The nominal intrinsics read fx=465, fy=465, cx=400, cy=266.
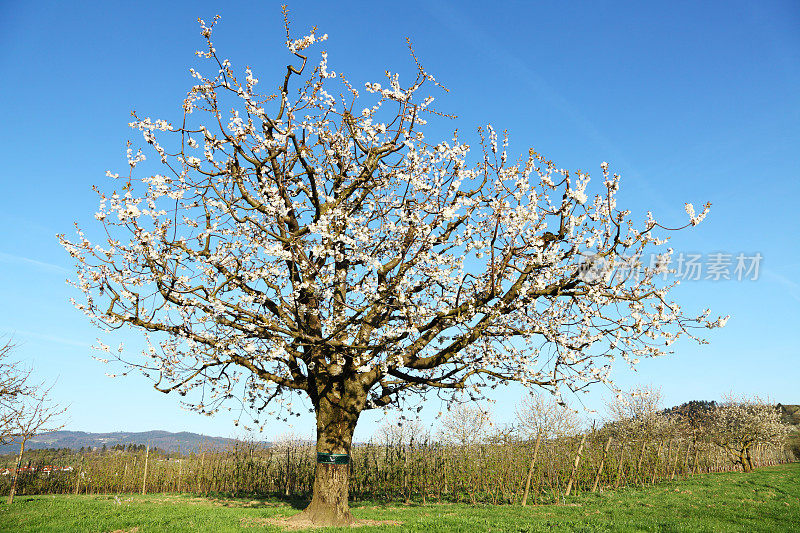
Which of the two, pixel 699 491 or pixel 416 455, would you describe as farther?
pixel 699 491

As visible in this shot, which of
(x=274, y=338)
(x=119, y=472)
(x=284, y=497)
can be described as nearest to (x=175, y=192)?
(x=274, y=338)

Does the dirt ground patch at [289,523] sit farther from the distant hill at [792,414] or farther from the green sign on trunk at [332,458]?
the distant hill at [792,414]

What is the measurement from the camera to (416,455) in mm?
18266

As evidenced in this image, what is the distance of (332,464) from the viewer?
10.8m

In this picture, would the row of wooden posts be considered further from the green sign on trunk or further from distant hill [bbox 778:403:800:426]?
distant hill [bbox 778:403:800:426]

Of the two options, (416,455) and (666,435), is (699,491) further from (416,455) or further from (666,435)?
(416,455)

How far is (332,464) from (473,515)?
4.41m

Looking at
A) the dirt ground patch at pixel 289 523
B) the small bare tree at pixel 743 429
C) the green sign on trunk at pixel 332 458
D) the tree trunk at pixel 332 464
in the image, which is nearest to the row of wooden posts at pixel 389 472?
the dirt ground patch at pixel 289 523

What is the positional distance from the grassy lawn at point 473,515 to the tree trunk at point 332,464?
41.9 inches

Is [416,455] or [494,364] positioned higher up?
[494,364]

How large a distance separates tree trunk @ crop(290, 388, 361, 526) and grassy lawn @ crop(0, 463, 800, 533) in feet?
3.49

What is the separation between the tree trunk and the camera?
1048 centimetres

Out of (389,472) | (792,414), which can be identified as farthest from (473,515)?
(792,414)

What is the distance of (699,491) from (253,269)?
21376 mm
